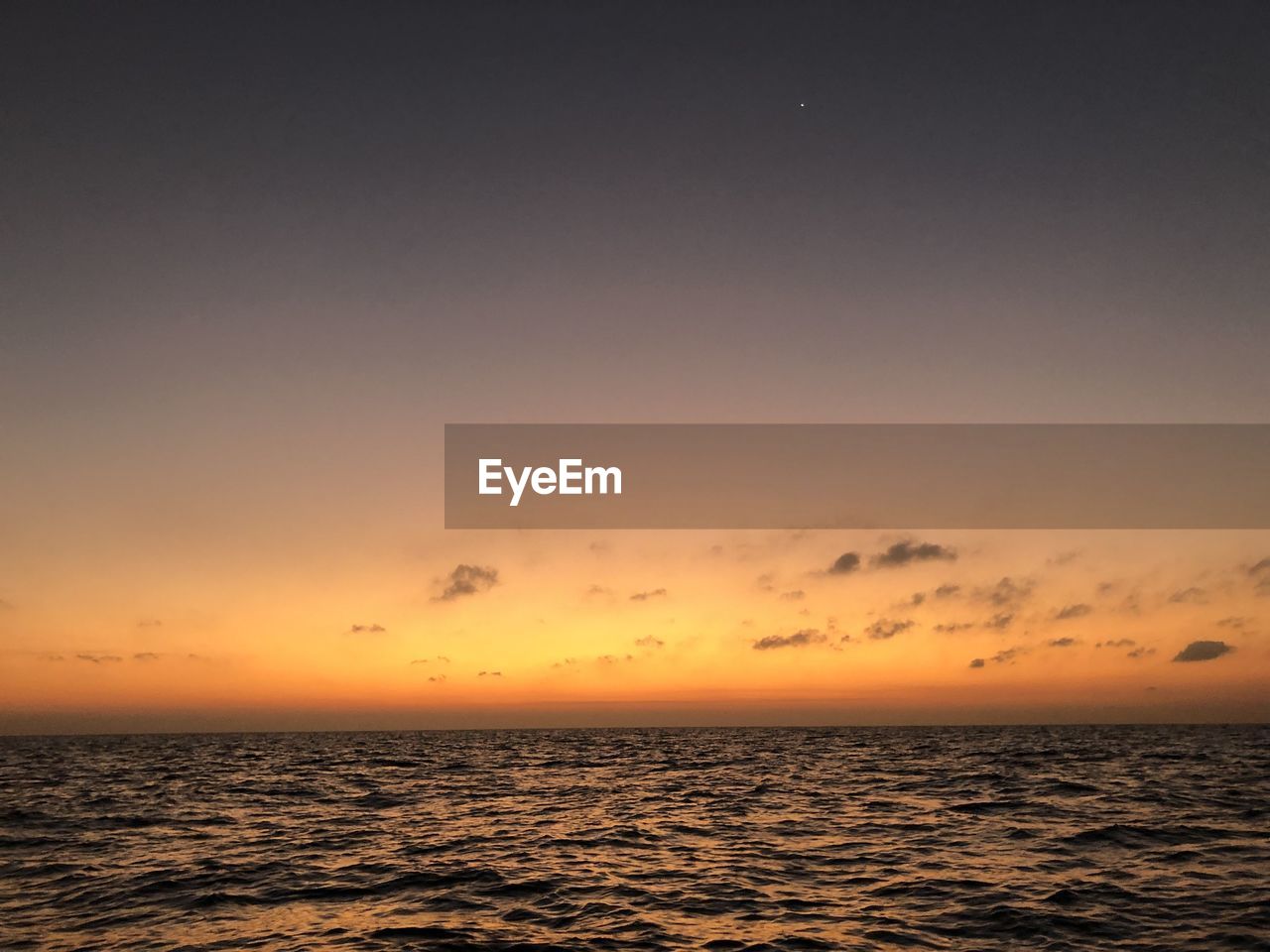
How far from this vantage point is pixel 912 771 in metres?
47.2

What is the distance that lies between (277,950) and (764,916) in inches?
350

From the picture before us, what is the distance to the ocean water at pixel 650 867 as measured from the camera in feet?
51.4

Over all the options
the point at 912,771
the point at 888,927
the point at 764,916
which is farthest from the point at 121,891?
the point at 912,771

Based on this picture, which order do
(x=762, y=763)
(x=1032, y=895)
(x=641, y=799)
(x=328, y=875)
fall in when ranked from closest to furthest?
(x=1032, y=895) < (x=328, y=875) < (x=641, y=799) < (x=762, y=763)

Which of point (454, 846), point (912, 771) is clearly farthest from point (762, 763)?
point (454, 846)

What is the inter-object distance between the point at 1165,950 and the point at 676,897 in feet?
29.3

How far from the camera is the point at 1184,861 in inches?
813

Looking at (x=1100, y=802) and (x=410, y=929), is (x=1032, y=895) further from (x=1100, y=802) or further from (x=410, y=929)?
(x=1100, y=802)

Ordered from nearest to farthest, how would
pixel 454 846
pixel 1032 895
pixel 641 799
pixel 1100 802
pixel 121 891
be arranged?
pixel 1032 895
pixel 121 891
pixel 454 846
pixel 1100 802
pixel 641 799

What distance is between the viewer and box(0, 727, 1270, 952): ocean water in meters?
15.7

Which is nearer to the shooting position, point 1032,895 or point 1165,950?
point 1165,950

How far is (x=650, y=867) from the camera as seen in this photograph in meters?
21.3

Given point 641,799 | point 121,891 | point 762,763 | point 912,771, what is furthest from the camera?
point 762,763

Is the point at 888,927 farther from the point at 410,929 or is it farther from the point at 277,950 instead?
the point at 277,950
